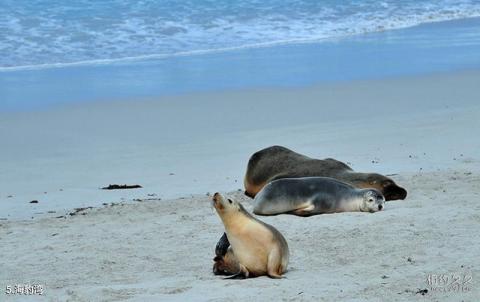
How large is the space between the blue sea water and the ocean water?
0.8 inches

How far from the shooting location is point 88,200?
24.4 feet

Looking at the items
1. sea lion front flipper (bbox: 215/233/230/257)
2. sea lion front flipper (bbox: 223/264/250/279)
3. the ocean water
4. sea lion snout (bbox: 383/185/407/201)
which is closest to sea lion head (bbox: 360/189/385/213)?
sea lion snout (bbox: 383/185/407/201)

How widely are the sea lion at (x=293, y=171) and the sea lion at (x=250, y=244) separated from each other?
7.14ft

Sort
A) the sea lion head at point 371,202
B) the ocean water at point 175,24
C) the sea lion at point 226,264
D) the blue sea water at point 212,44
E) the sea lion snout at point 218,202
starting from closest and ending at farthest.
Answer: the sea lion snout at point 218,202 < the sea lion at point 226,264 < the sea lion head at point 371,202 < the blue sea water at point 212,44 < the ocean water at point 175,24

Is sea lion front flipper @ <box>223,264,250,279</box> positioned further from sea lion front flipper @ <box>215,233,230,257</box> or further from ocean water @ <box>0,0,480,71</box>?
ocean water @ <box>0,0,480,71</box>

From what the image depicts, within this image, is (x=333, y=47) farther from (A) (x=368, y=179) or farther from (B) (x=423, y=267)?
(B) (x=423, y=267)

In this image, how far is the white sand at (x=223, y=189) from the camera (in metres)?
4.78

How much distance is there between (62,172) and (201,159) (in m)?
1.19

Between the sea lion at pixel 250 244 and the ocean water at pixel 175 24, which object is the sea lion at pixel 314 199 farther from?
the ocean water at pixel 175 24

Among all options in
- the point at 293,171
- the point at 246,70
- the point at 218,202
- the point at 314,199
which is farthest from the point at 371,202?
the point at 246,70

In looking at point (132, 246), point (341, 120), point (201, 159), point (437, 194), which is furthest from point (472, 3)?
point (132, 246)

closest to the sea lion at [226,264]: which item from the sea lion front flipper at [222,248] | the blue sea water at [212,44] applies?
the sea lion front flipper at [222,248]

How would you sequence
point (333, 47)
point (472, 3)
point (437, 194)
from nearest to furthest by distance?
point (437, 194), point (333, 47), point (472, 3)

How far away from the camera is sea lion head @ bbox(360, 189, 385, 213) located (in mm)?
6315
